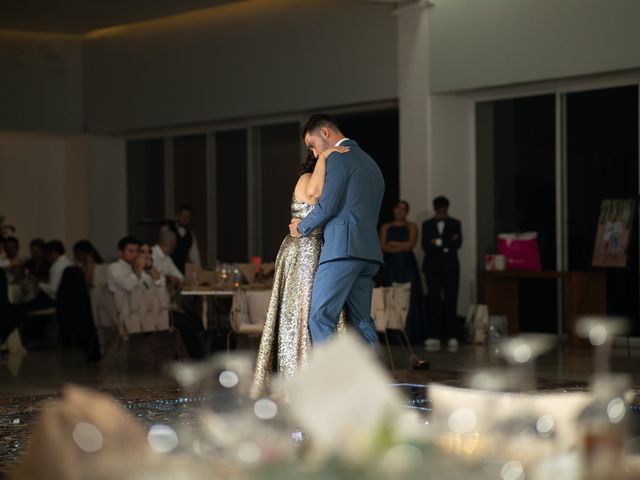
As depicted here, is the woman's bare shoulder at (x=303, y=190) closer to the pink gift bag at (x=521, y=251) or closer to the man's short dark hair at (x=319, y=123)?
the man's short dark hair at (x=319, y=123)

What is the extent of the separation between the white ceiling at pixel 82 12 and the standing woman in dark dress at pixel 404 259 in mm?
4062

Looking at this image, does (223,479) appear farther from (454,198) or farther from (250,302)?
(454,198)

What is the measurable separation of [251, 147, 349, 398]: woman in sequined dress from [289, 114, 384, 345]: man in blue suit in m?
0.14

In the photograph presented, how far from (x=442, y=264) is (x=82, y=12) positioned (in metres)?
6.22

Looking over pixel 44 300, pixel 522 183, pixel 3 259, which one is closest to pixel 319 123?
pixel 522 183

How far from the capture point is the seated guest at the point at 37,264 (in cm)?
1459

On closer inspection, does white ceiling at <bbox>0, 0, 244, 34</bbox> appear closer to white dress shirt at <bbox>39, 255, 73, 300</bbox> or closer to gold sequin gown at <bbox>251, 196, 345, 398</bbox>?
white dress shirt at <bbox>39, 255, 73, 300</bbox>

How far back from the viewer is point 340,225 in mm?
6844

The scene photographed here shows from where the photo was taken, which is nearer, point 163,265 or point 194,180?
point 163,265

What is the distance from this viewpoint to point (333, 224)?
6.87 metres

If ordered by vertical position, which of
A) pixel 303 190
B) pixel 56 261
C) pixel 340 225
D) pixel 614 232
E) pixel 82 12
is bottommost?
pixel 56 261

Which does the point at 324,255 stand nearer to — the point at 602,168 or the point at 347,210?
the point at 347,210

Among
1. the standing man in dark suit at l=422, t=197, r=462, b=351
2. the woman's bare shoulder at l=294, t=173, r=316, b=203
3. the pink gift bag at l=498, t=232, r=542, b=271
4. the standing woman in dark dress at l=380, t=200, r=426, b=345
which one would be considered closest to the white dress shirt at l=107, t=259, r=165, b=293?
the standing woman in dark dress at l=380, t=200, r=426, b=345

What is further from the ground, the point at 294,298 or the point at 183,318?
the point at 294,298
